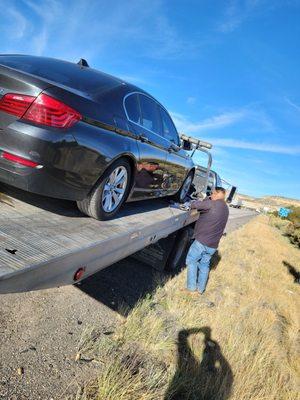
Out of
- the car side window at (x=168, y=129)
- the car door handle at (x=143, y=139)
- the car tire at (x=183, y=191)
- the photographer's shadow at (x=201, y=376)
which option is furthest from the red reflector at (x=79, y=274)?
the car tire at (x=183, y=191)

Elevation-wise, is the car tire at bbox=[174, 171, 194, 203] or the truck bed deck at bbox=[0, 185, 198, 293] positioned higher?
the car tire at bbox=[174, 171, 194, 203]

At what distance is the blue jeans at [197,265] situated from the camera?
684 centimetres

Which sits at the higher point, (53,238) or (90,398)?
(53,238)

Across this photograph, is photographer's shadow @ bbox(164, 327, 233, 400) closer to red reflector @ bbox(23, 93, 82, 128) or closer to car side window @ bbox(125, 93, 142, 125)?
red reflector @ bbox(23, 93, 82, 128)

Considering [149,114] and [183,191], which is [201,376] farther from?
[183,191]

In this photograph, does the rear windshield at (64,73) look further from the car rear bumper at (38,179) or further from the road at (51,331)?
the road at (51,331)

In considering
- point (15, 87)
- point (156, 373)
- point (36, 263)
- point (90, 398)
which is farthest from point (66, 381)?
point (15, 87)

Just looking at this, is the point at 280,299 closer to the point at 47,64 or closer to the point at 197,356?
the point at 197,356

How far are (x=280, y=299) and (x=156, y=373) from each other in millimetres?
5769

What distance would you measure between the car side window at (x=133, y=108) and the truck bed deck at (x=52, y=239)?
1.15 m

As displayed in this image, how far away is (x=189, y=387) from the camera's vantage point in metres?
3.73

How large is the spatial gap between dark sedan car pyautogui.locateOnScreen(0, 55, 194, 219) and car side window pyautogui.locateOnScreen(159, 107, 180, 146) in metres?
0.95

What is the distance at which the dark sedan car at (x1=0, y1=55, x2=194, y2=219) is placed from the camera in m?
2.87

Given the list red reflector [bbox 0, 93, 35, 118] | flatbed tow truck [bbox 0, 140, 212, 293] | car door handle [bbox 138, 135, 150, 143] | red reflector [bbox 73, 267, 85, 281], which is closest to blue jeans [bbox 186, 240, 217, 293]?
flatbed tow truck [bbox 0, 140, 212, 293]
